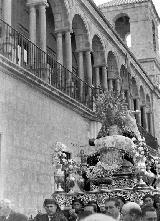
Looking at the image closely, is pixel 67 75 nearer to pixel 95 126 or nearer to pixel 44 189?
pixel 95 126

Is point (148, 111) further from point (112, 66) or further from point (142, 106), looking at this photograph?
point (112, 66)

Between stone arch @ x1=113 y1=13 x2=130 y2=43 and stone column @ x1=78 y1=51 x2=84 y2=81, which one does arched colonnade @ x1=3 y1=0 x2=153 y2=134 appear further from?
stone arch @ x1=113 y1=13 x2=130 y2=43

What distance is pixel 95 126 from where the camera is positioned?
1691 cm

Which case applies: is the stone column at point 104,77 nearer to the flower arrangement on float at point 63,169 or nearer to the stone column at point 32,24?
the stone column at point 32,24

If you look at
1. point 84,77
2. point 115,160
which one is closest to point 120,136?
point 115,160

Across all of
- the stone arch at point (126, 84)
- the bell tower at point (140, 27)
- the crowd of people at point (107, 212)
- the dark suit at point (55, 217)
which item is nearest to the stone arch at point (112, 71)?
the stone arch at point (126, 84)

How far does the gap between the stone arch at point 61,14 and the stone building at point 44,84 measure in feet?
0.08

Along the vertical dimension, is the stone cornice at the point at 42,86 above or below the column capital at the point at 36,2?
below

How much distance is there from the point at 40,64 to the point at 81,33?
5680 millimetres

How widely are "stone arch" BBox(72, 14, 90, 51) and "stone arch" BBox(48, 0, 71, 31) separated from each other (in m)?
2.17

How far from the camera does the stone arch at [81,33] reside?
19094mm

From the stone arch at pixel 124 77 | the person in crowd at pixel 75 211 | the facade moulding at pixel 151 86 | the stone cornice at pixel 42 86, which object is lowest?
the person in crowd at pixel 75 211

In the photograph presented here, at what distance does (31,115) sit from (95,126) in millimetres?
5224

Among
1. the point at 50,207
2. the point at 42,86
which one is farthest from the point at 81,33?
the point at 50,207
